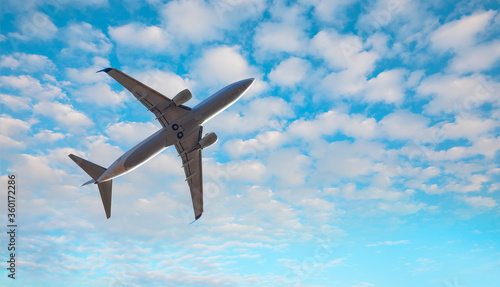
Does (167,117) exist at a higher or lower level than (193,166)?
higher

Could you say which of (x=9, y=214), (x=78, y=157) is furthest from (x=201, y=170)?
(x=9, y=214)

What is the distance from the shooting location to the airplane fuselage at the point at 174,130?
5666 cm

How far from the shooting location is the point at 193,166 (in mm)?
66750

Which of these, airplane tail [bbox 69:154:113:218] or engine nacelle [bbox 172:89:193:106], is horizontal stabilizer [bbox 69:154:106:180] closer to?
airplane tail [bbox 69:154:113:218]

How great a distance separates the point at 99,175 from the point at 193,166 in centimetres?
1757

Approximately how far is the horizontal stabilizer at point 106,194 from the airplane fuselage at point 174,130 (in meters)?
4.48

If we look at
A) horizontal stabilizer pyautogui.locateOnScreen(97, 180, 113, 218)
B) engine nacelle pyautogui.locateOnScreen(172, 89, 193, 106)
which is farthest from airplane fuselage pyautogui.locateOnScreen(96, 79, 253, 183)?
horizontal stabilizer pyautogui.locateOnScreen(97, 180, 113, 218)

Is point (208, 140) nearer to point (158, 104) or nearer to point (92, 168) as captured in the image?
point (158, 104)

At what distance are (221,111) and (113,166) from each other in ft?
69.9

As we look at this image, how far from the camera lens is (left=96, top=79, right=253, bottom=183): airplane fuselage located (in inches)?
2231

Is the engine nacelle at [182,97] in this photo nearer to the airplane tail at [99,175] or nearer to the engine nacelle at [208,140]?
the engine nacelle at [208,140]

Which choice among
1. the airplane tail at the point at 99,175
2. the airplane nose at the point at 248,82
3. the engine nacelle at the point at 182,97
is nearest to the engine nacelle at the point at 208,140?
the engine nacelle at the point at 182,97

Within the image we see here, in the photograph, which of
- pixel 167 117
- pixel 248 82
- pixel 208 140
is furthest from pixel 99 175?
pixel 248 82

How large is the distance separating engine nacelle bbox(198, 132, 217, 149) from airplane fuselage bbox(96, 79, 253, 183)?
12.1 ft
